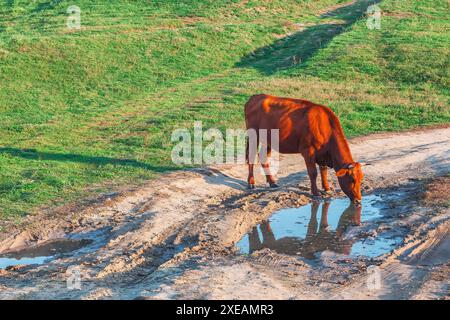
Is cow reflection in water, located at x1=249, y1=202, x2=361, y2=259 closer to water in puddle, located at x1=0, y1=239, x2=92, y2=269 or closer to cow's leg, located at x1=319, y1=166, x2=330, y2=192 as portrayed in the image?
cow's leg, located at x1=319, y1=166, x2=330, y2=192

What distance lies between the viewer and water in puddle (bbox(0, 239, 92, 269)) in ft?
40.4

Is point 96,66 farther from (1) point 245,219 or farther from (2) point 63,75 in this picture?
(1) point 245,219

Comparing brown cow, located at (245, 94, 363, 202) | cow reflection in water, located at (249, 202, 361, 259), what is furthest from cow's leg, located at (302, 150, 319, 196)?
cow reflection in water, located at (249, 202, 361, 259)

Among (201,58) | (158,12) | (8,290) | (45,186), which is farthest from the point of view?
(158,12)

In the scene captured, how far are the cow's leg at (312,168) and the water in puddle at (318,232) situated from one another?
1.19ft

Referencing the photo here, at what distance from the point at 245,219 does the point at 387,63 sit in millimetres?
14354

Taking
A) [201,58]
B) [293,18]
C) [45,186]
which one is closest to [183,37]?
[201,58]

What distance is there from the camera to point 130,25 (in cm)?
3275

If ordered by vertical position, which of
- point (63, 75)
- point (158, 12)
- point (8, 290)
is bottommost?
point (8, 290)

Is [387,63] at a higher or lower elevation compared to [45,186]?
higher

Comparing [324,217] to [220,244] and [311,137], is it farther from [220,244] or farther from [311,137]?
[220,244]

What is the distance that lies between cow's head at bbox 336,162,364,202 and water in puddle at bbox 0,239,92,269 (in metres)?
4.86
